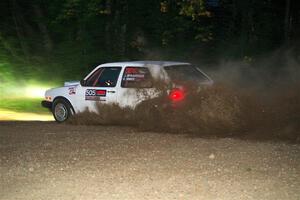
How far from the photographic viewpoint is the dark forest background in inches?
883

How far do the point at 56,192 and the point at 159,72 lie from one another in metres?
5.56

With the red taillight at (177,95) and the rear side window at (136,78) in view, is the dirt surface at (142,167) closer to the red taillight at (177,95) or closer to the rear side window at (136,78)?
the red taillight at (177,95)

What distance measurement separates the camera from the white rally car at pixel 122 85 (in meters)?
12.3

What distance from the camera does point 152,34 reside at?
2414 cm

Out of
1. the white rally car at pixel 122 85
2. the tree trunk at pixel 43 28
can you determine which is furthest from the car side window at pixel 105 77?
the tree trunk at pixel 43 28

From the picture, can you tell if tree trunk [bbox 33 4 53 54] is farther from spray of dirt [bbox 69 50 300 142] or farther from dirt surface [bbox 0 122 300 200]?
dirt surface [bbox 0 122 300 200]

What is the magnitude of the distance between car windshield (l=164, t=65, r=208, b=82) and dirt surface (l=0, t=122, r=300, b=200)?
130cm

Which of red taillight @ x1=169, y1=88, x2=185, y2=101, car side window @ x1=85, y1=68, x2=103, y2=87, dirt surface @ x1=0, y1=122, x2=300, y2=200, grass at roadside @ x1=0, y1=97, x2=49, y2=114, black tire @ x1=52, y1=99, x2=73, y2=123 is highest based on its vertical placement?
car side window @ x1=85, y1=68, x2=103, y2=87

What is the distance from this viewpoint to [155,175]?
798cm

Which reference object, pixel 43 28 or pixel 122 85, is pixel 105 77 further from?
pixel 43 28

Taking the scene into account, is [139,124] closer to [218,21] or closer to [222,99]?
[222,99]

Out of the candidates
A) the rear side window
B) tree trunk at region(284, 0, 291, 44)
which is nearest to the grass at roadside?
the rear side window

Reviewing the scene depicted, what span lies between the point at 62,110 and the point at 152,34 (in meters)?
10.8

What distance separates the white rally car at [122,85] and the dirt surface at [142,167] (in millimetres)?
996
